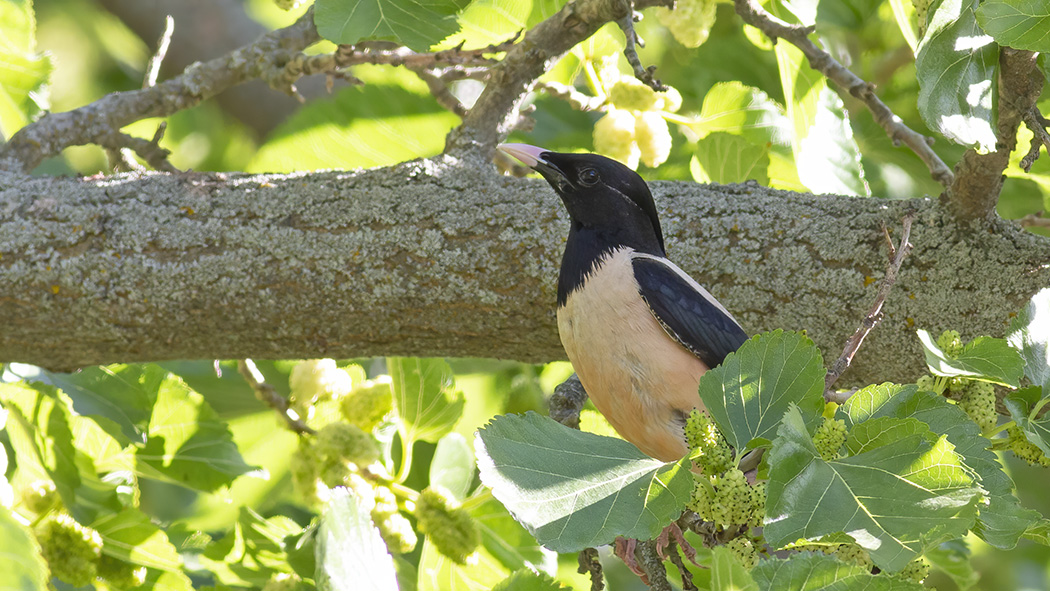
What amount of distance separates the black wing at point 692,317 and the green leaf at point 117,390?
5.49ft

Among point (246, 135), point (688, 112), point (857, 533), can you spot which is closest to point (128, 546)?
point (857, 533)

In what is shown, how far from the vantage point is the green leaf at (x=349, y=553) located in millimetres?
1817

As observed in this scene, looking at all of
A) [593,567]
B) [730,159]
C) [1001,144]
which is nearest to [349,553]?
[593,567]

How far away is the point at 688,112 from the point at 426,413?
2029 millimetres

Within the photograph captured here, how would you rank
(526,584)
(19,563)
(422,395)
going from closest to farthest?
(19,563)
(526,584)
(422,395)

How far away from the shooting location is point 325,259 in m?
2.77

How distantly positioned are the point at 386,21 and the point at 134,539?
5.48ft

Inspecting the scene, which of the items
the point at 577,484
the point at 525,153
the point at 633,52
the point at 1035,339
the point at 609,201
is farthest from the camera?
the point at 525,153

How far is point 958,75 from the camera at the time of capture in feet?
6.63

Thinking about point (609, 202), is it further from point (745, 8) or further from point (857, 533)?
point (857, 533)

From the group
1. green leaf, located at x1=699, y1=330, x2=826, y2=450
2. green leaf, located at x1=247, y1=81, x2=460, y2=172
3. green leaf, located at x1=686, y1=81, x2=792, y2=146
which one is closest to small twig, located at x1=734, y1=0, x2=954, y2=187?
green leaf, located at x1=686, y1=81, x2=792, y2=146

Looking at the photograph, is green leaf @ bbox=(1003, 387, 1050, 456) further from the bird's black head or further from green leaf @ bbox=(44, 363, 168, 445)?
green leaf @ bbox=(44, 363, 168, 445)

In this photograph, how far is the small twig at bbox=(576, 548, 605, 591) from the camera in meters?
2.18

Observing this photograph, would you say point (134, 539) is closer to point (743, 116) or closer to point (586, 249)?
point (586, 249)
